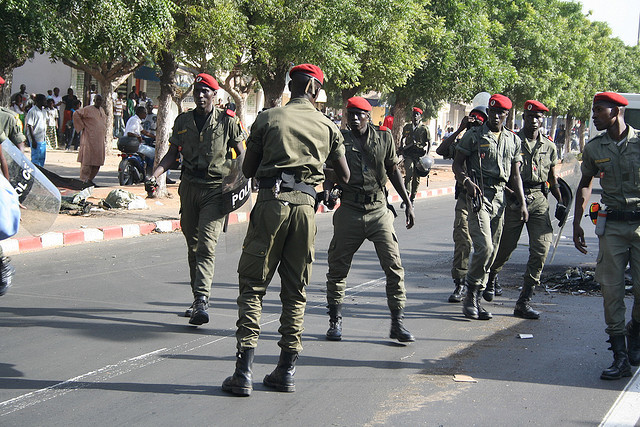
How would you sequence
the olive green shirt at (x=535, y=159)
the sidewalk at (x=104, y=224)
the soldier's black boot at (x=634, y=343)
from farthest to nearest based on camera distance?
1. the sidewalk at (x=104, y=224)
2. the olive green shirt at (x=535, y=159)
3. the soldier's black boot at (x=634, y=343)

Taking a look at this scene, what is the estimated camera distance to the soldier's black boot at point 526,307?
7.02 meters

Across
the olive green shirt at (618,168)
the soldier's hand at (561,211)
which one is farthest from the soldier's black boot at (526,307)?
the olive green shirt at (618,168)

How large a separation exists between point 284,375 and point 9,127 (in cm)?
436

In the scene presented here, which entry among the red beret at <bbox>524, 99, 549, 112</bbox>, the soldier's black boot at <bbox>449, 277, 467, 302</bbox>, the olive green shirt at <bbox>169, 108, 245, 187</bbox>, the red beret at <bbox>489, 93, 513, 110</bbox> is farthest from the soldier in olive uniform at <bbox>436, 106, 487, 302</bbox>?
the olive green shirt at <bbox>169, 108, 245, 187</bbox>

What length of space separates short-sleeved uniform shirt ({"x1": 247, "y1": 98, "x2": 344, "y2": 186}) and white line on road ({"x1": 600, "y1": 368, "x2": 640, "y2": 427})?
2.25 m

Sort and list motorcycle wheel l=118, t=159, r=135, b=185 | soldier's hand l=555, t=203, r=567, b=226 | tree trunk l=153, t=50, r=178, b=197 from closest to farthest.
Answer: soldier's hand l=555, t=203, r=567, b=226 → tree trunk l=153, t=50, r=178, b=197 → motorcycle wheel l=118, t=159, r=135, b=185

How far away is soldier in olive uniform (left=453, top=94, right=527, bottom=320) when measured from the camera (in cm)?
675

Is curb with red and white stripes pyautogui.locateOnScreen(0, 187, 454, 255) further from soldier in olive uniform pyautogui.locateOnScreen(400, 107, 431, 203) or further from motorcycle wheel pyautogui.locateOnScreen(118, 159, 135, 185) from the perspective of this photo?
soldier in olive uniform pyautogui.locateOnScreen(400, 107, 431, 203)

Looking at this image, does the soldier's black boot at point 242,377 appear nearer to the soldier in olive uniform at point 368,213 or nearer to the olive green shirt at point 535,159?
the soldier in olive uniform at point 368,213

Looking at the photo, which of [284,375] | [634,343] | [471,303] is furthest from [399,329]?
[634,343]

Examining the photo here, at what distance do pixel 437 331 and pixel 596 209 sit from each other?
5.69 feet

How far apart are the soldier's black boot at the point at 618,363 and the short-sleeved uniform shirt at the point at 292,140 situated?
2433 mm

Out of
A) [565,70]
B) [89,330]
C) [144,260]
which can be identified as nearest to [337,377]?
[89,330]

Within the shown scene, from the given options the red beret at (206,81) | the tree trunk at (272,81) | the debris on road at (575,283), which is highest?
the tree trunk at (272,81)
